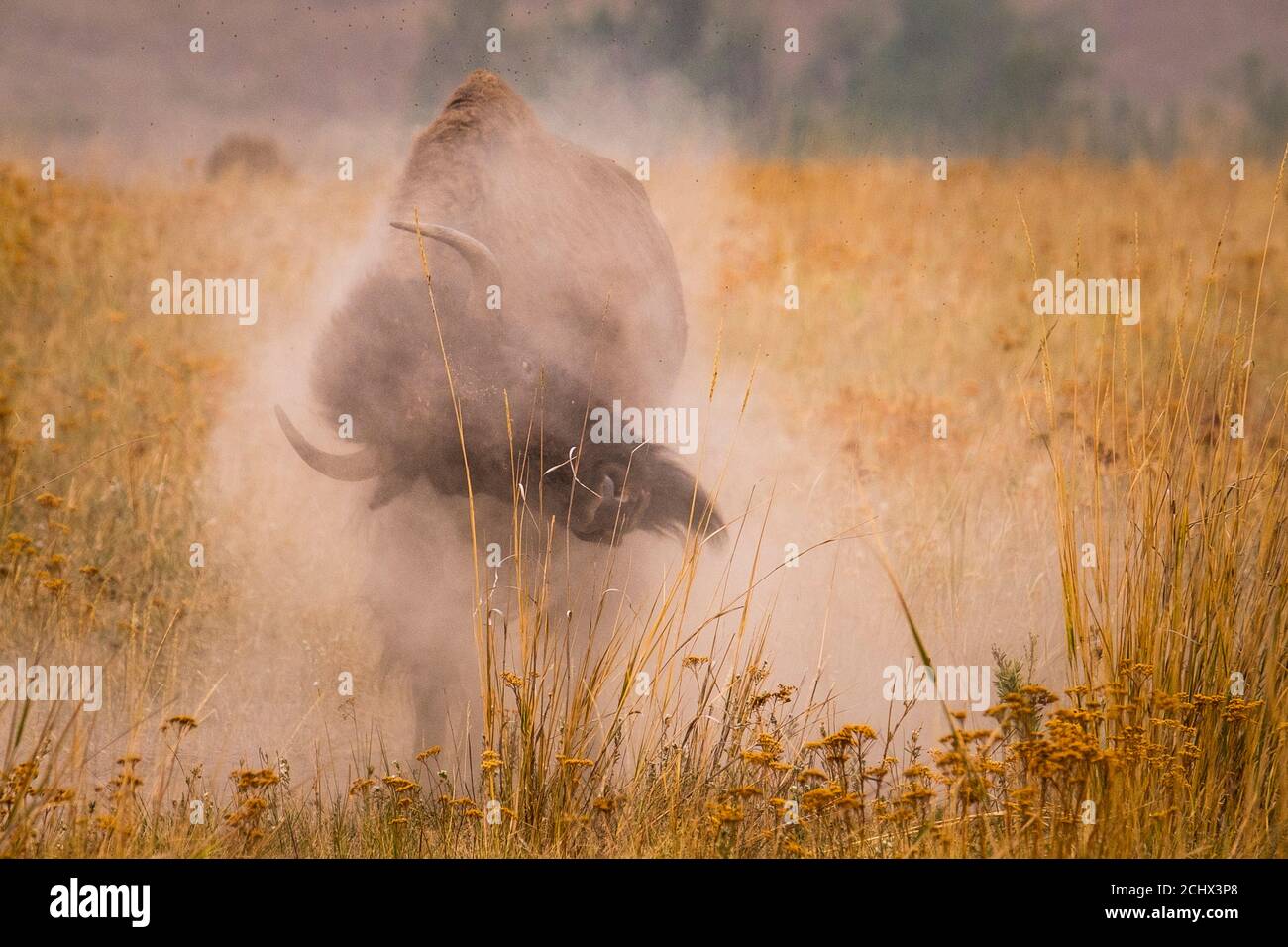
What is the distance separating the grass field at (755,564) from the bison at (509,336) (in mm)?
215

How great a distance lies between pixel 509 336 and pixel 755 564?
1.32 meters

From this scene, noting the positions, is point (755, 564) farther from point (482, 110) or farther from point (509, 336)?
point (482, 110)

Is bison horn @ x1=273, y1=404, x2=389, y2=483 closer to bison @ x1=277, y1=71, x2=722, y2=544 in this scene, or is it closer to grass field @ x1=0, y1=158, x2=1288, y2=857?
bison @ x1=277, y1=71, x2=722, y2=544

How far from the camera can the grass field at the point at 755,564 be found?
3.60 metres

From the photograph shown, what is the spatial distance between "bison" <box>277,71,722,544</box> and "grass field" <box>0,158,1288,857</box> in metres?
0.22

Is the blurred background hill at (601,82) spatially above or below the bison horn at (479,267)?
above

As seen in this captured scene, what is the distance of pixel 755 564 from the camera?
14.0 feet

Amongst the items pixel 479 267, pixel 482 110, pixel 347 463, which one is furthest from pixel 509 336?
pixel 482 110

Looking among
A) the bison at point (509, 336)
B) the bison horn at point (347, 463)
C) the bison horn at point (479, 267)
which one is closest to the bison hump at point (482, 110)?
the bison at point (509, 336)

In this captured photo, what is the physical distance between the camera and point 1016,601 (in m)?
4.60

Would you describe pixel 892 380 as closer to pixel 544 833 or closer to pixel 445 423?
pixel 445 423

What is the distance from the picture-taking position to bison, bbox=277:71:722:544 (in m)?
4.30

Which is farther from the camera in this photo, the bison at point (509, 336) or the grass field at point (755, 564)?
the bison at point (509, 336)

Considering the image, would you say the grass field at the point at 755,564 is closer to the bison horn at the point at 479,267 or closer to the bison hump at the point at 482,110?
the bison hump at the point at 482,110
